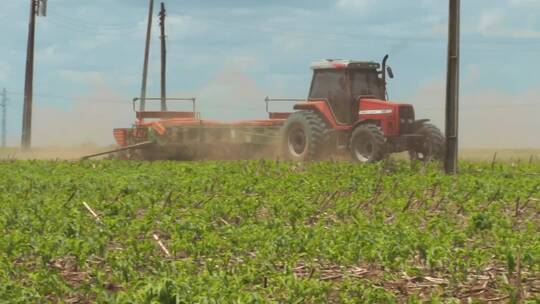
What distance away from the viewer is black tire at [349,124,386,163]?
19.5m

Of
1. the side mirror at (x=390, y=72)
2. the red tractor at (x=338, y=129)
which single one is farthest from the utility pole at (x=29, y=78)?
the side mirror at (x=390, y=72)

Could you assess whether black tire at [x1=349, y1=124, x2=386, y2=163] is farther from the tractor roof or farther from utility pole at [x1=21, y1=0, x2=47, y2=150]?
utility pole at [x1=21, y1=0, x2=47, y2=150]

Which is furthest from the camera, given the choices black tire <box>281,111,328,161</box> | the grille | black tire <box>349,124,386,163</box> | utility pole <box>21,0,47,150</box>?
utility pole <box>21,0,47,150</box>

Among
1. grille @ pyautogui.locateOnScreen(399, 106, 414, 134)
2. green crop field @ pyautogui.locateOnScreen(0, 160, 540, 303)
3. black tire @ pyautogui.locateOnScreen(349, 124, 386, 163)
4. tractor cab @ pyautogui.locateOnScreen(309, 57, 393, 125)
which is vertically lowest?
green crop field @ pyautogui.locateOnScreen(0, 160, 540, 303)

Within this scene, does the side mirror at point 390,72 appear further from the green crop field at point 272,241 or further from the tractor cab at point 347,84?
the green crop field at point 272,241

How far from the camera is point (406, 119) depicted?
65.8ft

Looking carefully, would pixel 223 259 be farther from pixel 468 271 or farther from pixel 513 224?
pixel 513 224

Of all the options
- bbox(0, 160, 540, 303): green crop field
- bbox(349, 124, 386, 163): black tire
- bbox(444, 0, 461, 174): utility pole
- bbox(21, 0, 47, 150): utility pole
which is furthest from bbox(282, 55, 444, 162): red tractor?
bbox(21, 0, 47, 150): utility pole

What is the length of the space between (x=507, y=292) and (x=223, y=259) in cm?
255

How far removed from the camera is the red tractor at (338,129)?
19906mm

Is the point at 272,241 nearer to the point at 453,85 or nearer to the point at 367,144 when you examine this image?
the point at 453,85

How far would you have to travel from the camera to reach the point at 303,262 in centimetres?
762

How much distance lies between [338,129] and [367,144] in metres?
1.02

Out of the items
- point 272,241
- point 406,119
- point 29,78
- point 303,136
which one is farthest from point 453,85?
point 29,78
